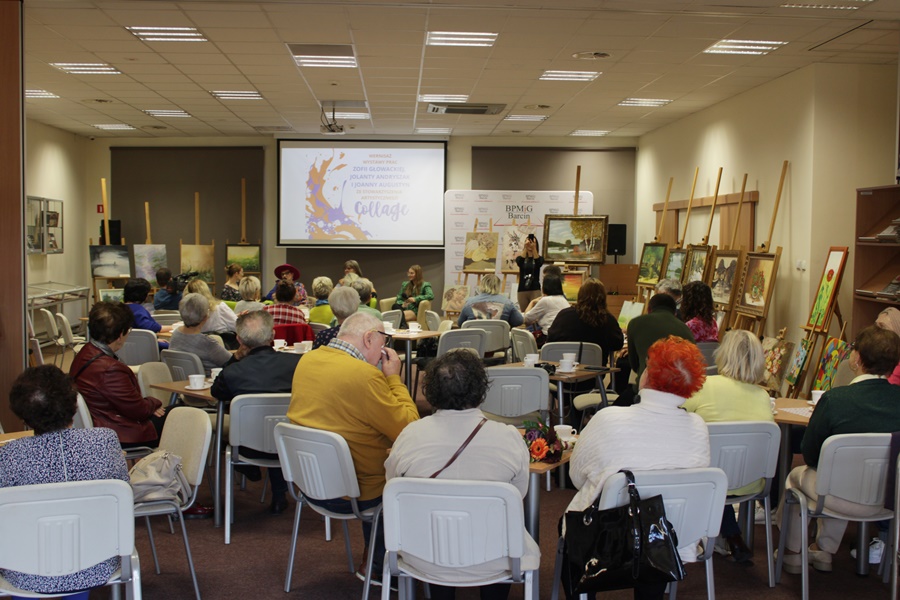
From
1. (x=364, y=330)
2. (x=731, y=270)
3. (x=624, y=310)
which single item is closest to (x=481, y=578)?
(x=364, y=330)

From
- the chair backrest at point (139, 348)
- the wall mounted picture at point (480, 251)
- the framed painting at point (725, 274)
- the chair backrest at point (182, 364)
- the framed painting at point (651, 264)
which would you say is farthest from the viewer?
the wall mounted picture at point (480, 251)

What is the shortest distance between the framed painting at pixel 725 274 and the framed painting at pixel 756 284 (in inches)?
3.5

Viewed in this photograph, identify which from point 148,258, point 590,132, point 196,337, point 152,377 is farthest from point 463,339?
point 148,258

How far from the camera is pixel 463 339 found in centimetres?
745

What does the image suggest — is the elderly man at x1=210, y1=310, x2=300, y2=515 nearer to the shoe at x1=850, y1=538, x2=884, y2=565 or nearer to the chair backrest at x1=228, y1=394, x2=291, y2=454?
the chair backrest at x1=228, y1=394, x2=291, y2=454

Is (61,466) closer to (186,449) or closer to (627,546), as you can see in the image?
(186,449)

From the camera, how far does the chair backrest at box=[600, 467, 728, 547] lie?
291cm

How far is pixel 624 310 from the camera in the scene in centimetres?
1192

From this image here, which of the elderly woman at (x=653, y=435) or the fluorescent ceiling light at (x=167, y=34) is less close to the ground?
the fluorescent ceiling light at (x=167, y=34)

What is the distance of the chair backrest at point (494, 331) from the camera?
27.0 ft

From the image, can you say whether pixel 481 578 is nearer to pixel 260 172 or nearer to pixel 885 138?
pixel 885 138

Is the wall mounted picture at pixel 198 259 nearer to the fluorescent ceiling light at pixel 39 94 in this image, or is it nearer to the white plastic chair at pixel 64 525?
the fluorescent ceiling light at pixel 39 94

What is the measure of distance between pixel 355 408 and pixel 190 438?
818 mm

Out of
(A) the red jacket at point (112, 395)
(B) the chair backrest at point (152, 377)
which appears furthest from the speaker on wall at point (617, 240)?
(A) the red jacket at point (112, 395)
